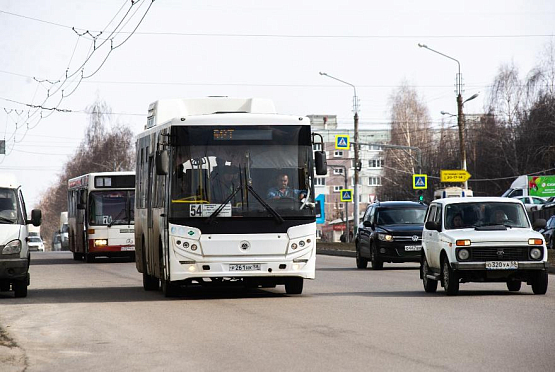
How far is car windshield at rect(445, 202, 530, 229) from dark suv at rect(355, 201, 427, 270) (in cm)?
932

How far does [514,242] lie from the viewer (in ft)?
64.6

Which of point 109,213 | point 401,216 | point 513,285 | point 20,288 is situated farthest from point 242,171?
point 109,213

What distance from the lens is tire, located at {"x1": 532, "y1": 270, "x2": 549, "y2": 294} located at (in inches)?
784

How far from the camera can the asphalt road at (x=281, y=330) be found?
11.0 m

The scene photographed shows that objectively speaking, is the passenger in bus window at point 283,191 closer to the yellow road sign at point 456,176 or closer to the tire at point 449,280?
the tire at point 449,280

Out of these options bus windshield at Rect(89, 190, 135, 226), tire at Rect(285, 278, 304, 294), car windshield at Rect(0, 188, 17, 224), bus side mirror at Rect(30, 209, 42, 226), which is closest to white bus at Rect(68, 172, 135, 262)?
bus windshield at Rect(89, 190, 135, 226)

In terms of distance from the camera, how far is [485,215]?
20672mm

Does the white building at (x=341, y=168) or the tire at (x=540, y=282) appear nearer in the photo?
the tire at (x=540, y=282)

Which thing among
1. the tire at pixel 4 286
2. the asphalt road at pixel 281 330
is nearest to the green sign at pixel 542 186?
the asphalt road at pixel 281 330

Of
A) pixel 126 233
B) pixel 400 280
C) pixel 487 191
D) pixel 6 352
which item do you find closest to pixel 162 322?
pixel 6 352

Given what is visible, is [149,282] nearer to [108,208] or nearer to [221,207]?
[221,207]

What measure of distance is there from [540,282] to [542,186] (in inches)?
2349

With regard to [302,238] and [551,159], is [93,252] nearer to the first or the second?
[302,238]

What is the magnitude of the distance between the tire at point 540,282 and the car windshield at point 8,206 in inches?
359
